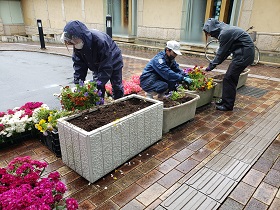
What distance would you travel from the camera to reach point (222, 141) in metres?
3.39

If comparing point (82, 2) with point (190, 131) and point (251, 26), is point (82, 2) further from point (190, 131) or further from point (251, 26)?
point (190, 131)

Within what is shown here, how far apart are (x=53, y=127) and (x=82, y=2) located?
14.1 metres

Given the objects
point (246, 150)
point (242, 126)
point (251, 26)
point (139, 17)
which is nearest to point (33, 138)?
point (246, 150)

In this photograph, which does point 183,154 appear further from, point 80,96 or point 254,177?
point 80,96

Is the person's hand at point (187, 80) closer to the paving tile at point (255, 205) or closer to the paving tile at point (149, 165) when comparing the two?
the paving tile at point (149, 165)

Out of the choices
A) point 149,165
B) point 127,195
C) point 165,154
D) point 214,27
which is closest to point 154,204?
point 127,195

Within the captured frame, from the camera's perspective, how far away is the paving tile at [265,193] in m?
2.32

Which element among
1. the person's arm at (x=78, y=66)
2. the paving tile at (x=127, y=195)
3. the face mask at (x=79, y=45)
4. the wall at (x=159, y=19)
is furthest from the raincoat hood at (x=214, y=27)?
the wall at (x=159, y=19)

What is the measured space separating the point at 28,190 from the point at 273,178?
2542 millimetres

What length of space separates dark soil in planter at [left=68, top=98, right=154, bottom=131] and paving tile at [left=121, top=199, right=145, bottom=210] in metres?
0.86

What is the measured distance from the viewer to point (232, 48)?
420 centimetres

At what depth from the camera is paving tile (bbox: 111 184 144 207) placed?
228cm

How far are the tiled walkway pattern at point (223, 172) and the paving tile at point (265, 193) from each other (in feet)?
0.73

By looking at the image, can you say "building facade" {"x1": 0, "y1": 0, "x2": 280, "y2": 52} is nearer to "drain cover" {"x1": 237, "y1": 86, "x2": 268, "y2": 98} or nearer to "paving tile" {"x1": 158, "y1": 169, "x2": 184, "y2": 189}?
"drain cover" {"x1": 237, "y1": 86, "x2": 268, "y2": 98}
